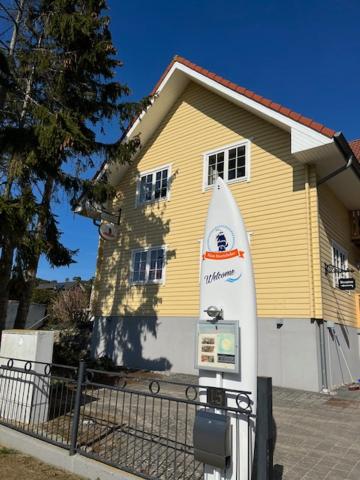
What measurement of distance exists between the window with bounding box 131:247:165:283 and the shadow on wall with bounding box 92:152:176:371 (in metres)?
0.17

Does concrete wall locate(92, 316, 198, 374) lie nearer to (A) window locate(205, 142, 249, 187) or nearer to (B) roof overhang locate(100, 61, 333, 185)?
(A) window locate(205, 142, 249, 187)

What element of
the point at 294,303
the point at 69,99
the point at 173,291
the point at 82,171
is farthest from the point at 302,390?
the point at 69,99

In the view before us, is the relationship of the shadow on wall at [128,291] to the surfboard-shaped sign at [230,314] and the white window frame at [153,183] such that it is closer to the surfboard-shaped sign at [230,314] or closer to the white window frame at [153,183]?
the white window frame at [153,183]

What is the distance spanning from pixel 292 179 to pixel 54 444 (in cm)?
892

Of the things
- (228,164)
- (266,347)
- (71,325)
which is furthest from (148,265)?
(71,325)

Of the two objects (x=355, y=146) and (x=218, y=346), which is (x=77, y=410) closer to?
(x=218, y=346)

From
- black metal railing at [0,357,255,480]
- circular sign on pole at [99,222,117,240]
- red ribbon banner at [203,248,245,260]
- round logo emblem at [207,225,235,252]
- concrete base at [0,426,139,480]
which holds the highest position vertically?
circular sign on pole at [99,222,117,240]

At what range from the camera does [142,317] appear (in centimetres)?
1352

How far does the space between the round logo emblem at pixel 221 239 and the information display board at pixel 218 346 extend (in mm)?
817

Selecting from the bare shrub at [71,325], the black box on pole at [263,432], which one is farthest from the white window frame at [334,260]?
the bare shrub at [71,325]

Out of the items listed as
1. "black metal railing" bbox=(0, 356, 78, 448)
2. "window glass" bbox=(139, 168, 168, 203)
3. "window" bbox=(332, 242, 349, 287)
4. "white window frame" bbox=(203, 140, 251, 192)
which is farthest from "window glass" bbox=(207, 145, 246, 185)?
"black metal railing" bbox=(0, 356, 78, 448)

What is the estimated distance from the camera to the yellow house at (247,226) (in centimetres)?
998

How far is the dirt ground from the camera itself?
14.1 feet

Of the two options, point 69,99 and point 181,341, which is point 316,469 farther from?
point 69,99
